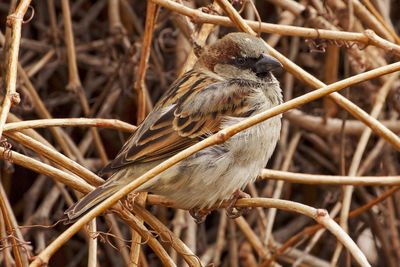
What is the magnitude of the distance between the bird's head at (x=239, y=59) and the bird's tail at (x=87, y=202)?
2.43ft

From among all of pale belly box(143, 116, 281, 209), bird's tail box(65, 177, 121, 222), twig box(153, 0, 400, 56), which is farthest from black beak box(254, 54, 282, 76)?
bird's tail box(65, 177, 121, 222)

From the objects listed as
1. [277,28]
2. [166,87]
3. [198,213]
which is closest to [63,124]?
[198,213]

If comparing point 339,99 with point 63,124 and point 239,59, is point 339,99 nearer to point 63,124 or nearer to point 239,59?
point 239,59

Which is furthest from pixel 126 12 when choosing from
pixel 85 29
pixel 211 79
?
pixel 211 79

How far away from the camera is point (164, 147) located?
7.96ft

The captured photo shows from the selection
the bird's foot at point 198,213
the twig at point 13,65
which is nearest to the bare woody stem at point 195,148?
the twig at point 13,65

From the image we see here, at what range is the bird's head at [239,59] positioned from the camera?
2.59m

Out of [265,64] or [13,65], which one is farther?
[265,64]

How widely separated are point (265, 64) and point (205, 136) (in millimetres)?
320

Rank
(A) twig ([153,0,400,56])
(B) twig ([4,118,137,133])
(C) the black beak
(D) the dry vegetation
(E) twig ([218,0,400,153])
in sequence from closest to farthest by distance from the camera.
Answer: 1. (B) twig ([4,118,137,133])
2. (E) twig ([218,0,400,153])
3. (A) twig ([153,0,400,56])
4. (C) the black beak
5. (D) the dry vegetation

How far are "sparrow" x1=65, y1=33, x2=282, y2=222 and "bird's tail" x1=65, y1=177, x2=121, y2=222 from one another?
0.41 ft

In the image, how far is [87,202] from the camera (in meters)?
2.04

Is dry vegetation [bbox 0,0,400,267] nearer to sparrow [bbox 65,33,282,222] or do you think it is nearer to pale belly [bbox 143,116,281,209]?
sparrow [bbox 65,33,282,222]

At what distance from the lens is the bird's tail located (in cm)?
203
